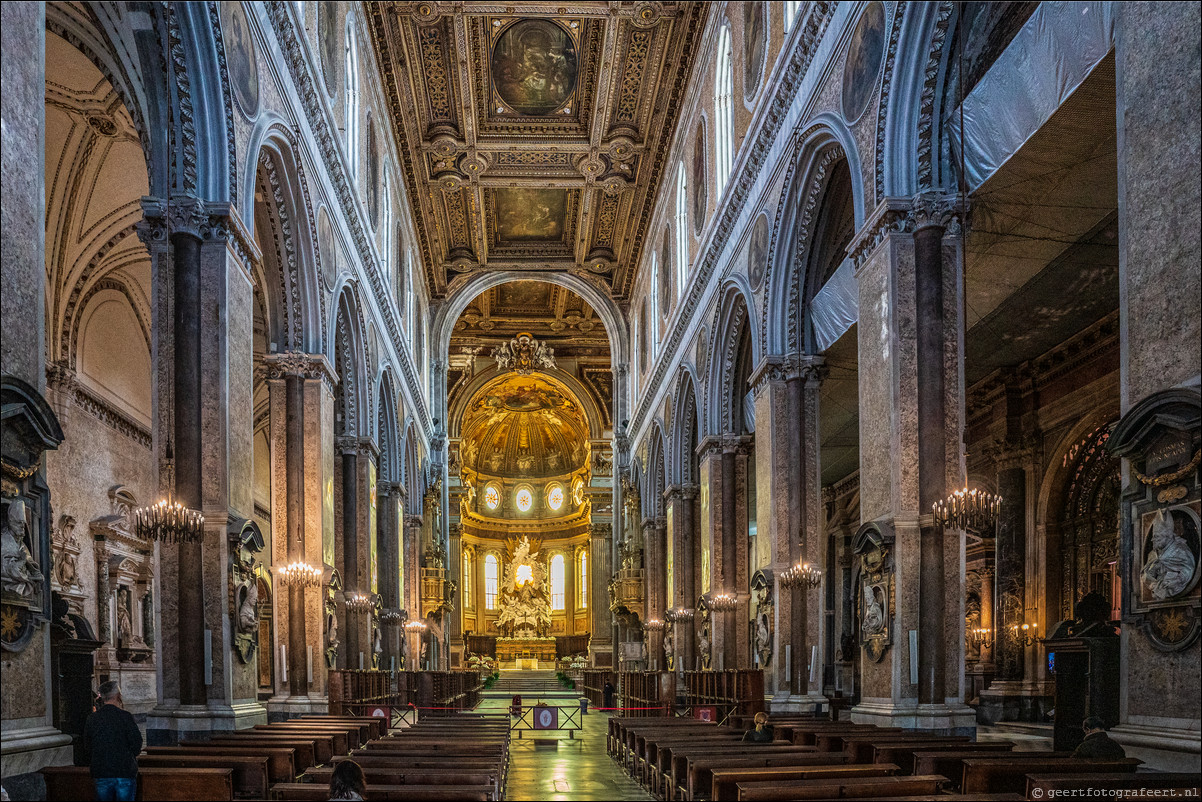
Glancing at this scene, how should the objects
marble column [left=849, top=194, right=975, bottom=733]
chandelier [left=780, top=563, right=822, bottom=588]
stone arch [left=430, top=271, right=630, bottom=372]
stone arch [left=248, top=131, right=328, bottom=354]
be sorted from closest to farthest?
1. marble column [left=849, top=194, right=975, bottom=733]
2. stone arch [left=248, top=131, right=328, bottom=354]
3. chandelier [left=780, top=563, right=822, bottom=588]
4. stone arch [left=430, top=271, right=630, bottom=372]

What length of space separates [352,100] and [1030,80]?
45.7ft

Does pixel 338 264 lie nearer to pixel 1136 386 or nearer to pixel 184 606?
pixel 184 606

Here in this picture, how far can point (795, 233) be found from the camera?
1681 centimetres

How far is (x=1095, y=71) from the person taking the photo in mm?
11062

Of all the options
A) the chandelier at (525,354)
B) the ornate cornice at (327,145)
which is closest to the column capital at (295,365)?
the ornate cornice at (327,145)

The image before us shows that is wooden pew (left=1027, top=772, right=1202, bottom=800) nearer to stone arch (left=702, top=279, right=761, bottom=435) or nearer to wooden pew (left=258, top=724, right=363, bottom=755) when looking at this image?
wooden pew (left=258, top=724, right=363, bottom=755)

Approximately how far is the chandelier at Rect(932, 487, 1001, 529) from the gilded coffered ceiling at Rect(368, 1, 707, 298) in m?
16.0

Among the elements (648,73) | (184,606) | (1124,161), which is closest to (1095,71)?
(1124,161)

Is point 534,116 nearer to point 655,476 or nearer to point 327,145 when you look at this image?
point 655,476

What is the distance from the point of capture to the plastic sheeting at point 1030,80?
35.2 ft

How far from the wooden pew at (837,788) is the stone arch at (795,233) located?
880 cm

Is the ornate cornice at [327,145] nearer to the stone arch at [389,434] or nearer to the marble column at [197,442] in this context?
the stone arch at [389,434]

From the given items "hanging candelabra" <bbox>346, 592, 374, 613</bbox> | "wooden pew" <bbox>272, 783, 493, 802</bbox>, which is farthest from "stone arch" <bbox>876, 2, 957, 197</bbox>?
"hanging candelabra" <bbox>346, 592, 374, 613</bbox>

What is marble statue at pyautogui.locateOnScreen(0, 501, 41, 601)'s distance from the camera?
674 centimetres
